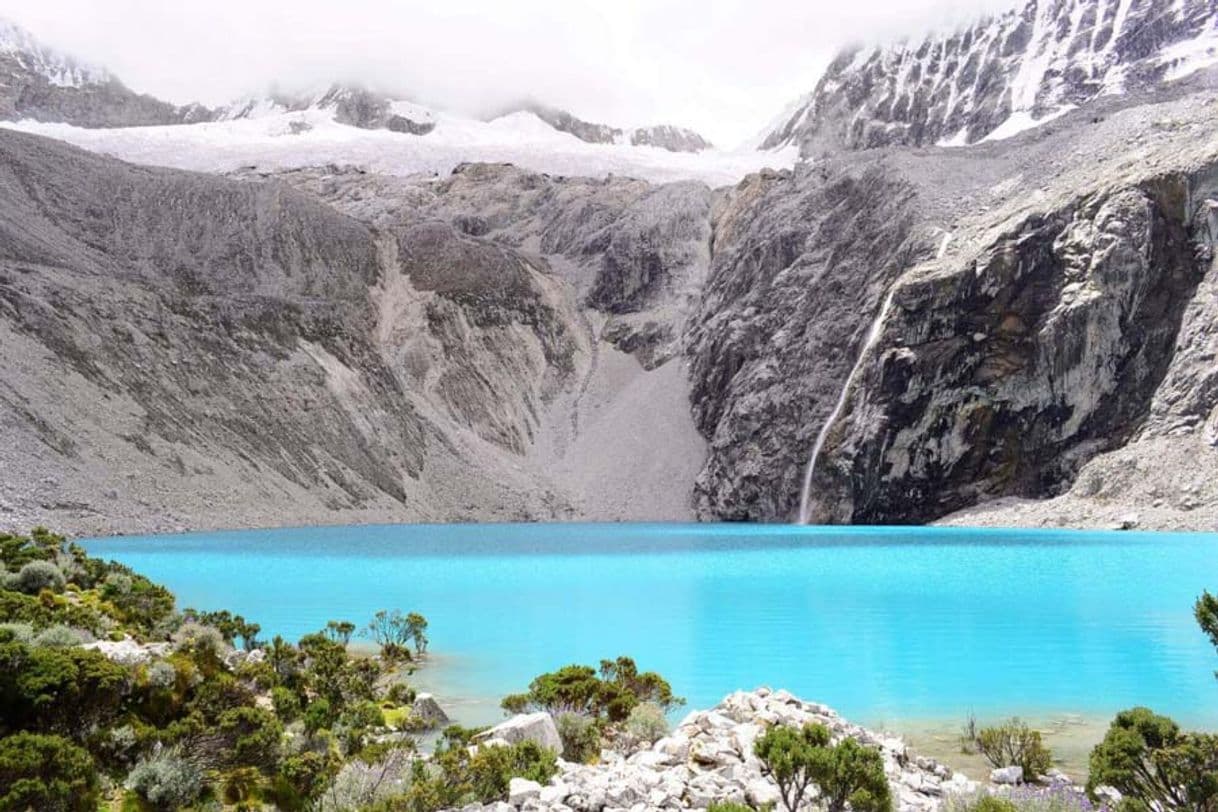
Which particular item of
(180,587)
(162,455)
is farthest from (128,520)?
(180,587)

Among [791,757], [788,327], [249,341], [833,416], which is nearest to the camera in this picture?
[791,757]

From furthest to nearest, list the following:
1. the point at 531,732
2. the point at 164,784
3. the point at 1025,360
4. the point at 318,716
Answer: the point at 1025,360
the point at 318,716
the point at 531,732
the point at 164,784

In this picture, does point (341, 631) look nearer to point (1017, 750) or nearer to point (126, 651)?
point (126, 651)

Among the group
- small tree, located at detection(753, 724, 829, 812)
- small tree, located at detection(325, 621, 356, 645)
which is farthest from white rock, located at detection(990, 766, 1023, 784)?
small tree, located at detection(325, 621, 356, 645)

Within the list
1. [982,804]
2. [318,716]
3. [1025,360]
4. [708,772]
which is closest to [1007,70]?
[1025,360]

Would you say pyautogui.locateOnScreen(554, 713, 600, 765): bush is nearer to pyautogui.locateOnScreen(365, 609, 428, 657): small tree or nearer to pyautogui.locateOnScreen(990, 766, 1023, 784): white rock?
pyautogui.locateOnScreen(990, 766, 1023, 784): white rock

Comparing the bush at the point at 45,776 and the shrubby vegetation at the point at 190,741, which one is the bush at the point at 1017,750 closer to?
the shrubby vegetation at the point at 190,741
